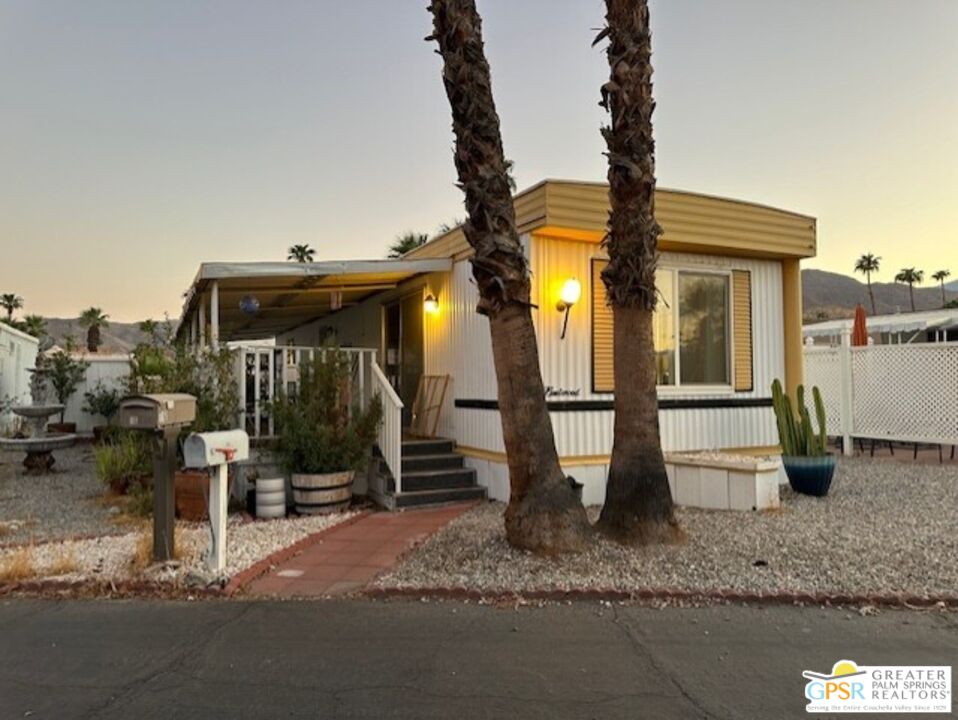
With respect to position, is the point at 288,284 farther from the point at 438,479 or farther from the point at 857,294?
the point at 857,294

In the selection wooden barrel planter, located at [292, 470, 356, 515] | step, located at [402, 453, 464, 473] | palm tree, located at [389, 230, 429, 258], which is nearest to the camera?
wooden barrel planter, located at [292, 470, 356, 515]

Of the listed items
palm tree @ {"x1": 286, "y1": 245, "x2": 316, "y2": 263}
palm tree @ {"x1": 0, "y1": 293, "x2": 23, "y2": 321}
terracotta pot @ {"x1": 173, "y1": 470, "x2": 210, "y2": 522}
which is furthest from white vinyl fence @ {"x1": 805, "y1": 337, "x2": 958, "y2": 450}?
palm tree @ {"x1": 0, "y1": 293, "x2": 23, "y2": 321}

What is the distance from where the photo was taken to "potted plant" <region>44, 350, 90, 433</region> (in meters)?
15.1

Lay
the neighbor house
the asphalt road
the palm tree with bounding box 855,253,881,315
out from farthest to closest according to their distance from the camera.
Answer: the palm tree with bounding box 855,253,881,315 < the neighbor house < the asphalt road

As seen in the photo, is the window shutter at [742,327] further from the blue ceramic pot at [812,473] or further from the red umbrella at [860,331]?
the red umbrella at [860,331]

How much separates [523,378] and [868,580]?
9.09 feet

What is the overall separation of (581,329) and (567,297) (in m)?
0.50

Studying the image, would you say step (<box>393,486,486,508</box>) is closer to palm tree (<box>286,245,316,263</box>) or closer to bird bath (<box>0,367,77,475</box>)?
bird bath (<box>0,367,77,475</box>)

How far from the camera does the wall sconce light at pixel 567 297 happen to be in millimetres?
7219

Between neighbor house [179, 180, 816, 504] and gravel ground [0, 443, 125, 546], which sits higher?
neighbor house [179, 180, 816, 504]

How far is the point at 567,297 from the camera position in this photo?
7.21 meters

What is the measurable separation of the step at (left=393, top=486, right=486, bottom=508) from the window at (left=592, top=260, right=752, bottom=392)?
190 centimetres

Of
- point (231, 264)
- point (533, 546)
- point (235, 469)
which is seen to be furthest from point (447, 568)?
point (231, 264)

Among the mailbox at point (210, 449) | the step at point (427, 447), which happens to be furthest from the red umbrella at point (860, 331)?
the mailbox at point (210, 449)
